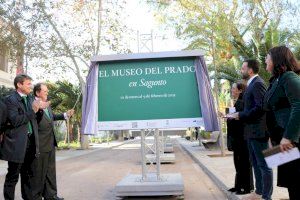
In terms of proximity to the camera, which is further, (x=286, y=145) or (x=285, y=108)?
(x=285, y=108)

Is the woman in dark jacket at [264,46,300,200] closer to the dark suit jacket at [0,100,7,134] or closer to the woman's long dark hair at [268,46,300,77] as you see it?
the woman's long dark hair at [268,46,300,77]

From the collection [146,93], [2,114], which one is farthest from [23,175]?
[146,93]

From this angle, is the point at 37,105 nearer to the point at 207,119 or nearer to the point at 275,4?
the point at 207,119

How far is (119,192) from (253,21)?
18589 millimetres

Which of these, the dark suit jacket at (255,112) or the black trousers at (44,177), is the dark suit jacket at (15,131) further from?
the dark suit jacket at (255,112)

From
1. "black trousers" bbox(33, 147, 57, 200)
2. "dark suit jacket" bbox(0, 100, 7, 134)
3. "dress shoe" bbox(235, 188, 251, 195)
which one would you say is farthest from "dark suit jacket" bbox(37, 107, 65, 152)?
"dress shoe" bbox(235, 188, 251, 195)

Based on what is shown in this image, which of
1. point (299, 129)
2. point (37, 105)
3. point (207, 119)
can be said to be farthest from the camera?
point (207, 119)

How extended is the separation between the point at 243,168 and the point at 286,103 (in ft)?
10.5

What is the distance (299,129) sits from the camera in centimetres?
373

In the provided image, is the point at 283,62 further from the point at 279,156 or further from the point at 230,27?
the point at 230,27

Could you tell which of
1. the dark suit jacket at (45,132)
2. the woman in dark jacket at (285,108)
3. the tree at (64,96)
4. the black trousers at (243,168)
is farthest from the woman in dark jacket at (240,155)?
the tree at (64,96)

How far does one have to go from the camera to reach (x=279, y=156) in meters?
3.74

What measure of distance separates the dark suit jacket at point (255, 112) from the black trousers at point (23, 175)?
2.94 m

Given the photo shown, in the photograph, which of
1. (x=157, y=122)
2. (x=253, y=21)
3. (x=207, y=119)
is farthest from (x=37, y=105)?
(x=253, y=21)
